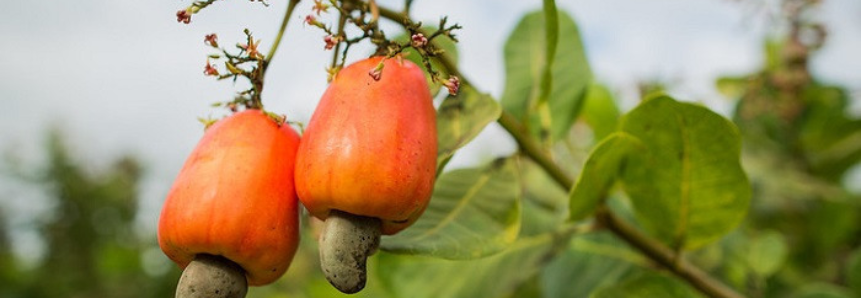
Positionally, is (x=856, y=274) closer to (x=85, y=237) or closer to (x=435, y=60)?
(x=435, y=60)

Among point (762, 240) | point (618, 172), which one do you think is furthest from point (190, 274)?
point (762, 240)

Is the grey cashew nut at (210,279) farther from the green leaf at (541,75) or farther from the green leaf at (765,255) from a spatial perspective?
the green leaf at (765,255)

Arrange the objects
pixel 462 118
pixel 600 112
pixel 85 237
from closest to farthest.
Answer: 1. pixel 462 118
2. pixel 600 112
3. pixel 85 237

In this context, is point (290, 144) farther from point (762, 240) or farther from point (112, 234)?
point (112, 234)

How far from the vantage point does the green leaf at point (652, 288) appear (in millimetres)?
1408

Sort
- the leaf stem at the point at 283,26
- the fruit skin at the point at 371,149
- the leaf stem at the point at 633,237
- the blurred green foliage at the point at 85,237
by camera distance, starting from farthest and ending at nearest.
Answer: the blurred green foliage at the point at 85,237
the leaf stem at the point at 633,237
the leaf stem at the point at 283,26
the fruit skin at the point at 371,149

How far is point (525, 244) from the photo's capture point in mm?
1610

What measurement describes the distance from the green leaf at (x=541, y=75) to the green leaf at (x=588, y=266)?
289 mm

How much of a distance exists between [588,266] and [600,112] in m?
0.66

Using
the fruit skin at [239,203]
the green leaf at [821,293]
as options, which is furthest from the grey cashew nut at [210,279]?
the green leaf at [821,293]

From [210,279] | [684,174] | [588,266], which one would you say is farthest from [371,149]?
[588,266]

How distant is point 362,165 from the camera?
918mm

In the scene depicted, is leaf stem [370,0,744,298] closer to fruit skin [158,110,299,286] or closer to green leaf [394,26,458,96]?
green leaf [394,26,458,96]

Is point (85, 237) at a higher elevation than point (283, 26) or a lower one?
lower
